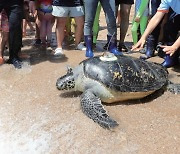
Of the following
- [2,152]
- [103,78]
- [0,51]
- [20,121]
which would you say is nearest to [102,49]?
[0,51]

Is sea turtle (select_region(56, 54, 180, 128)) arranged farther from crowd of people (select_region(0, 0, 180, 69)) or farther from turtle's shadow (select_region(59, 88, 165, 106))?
crowd of people (select_region(0, 0, 180, 69))

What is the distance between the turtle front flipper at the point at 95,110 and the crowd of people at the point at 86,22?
3.79 feet

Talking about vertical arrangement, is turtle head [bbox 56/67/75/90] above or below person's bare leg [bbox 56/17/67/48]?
below

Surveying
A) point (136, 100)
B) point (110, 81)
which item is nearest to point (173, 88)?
point (136, 100)

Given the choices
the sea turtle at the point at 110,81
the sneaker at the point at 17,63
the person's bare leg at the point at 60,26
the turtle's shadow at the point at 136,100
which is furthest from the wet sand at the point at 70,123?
the person's bare leg at the point at 60,26

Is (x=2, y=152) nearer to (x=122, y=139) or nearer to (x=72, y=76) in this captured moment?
(x=122, y=139)

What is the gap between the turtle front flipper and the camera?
2957mm

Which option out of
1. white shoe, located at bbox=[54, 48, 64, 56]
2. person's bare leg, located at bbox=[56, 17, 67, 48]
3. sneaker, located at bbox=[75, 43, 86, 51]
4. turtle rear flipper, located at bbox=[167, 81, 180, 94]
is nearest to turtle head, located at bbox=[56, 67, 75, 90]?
turtle rear flipper, located at bbox=[167, 81, 180, 94]

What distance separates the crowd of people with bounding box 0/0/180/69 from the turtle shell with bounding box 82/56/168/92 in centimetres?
63

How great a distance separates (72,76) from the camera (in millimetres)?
3545

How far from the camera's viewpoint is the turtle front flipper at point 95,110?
9.70ft

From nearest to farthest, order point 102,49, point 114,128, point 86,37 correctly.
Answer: point 114,128, point 86,37, point 102,49

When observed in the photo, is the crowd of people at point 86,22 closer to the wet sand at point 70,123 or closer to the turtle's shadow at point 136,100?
the wet sand at point 70,123

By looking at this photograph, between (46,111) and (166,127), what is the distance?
1133mm
